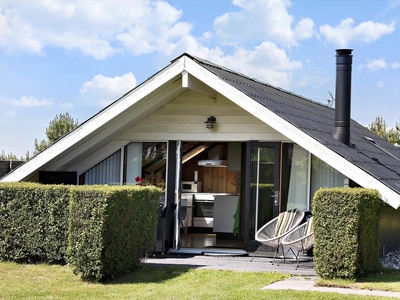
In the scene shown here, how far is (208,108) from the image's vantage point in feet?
40.4

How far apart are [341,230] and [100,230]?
323cm

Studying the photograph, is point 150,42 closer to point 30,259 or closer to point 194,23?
Answer: point 194,23

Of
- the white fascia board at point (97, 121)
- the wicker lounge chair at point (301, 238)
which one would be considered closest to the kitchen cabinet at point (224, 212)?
the white fascia board at point (97, 121)

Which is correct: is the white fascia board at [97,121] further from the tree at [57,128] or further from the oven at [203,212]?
the tree at [57,128]

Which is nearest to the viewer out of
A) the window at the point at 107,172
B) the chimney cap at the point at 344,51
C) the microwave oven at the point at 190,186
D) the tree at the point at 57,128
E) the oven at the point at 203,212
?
the chimney cap at the point at 344,51

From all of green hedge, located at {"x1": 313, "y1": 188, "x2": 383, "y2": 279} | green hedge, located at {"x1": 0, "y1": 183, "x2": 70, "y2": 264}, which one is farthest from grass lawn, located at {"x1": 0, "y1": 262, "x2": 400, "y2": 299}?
green hedge, located at {"x1": 313, "y1": 188, "x2": 383, "y2": 279}

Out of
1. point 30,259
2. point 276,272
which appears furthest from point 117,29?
point 276,272

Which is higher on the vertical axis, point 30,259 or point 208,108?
point 208,108

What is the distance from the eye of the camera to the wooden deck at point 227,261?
10125 mm

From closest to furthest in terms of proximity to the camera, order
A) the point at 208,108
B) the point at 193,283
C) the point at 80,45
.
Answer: the point at 193,283, the point at 208,108, the point at 80,45

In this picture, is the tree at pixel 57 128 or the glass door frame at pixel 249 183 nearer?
the glass door frame at pixel 249 183

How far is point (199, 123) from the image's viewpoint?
40.4 ft

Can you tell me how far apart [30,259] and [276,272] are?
3904 millimetres

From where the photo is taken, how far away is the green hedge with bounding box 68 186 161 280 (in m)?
8.62
